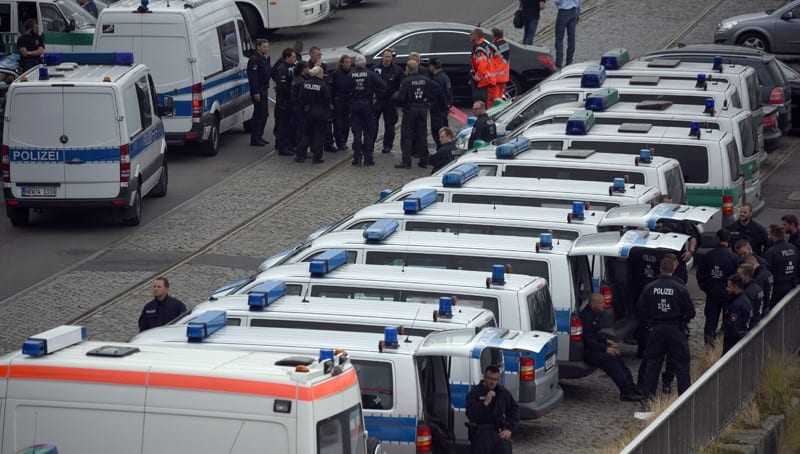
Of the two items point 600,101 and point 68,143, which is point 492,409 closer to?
point 600,101

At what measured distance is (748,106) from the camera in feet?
76.2

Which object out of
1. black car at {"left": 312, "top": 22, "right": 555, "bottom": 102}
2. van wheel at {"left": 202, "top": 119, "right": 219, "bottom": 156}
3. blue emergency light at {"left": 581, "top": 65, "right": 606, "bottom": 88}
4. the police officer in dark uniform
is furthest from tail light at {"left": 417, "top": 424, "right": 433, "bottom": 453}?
black car at {"left": 312, "top": 22, "right": 555, "bottom": 102}

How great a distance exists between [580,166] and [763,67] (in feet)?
30.2

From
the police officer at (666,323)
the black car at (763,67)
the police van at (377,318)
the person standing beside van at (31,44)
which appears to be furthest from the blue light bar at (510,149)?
the person standing beside van at (31,44)

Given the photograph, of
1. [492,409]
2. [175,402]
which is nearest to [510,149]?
[492,409]

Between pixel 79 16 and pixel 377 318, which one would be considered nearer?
pixel 377 318

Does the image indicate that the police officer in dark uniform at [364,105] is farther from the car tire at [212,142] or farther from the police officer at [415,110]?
the car tire at [212,142]

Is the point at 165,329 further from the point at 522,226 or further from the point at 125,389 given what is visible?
the point at 522,226

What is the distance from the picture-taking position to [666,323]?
14.8 metres

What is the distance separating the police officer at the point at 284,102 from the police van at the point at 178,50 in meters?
1.05

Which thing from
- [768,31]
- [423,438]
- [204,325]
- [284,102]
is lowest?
[423,438]

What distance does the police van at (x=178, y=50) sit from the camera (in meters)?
Result: 24.4

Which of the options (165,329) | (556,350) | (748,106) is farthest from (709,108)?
(165,329)

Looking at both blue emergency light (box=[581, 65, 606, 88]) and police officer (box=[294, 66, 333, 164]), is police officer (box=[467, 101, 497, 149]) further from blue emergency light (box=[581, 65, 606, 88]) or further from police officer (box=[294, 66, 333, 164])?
police officer (box=[294, 66, 333, 164])
